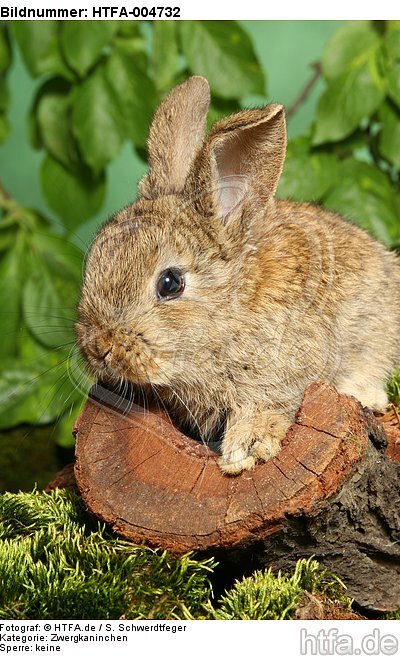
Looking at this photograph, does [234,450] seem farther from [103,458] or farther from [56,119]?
[56,119]

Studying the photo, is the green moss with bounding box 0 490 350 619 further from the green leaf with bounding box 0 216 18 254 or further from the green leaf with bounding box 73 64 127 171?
the green leaf with bounding box 0 216 18 254

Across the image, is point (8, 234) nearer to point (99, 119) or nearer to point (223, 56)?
point (99, 119)

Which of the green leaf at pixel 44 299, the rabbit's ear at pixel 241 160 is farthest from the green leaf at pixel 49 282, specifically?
the rabbit's ear at pixel 241 160

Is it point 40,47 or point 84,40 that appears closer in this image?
point 84,40

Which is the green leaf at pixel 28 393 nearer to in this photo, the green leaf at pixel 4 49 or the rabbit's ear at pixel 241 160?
the green leaf at pixel 4 49

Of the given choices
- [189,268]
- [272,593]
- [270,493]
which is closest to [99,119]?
[189,268]
